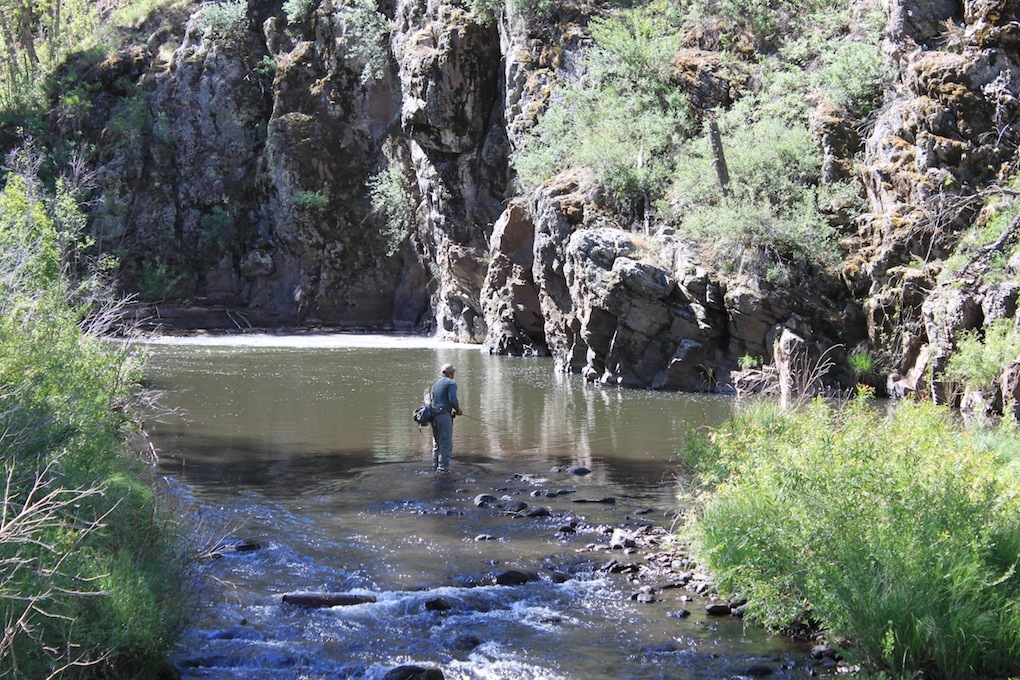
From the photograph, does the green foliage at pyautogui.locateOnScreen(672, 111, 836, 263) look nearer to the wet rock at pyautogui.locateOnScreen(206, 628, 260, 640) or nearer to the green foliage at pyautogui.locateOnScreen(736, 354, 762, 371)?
the green foliage at pyautogui.locateOnScreen(736, 354, 762, 371)

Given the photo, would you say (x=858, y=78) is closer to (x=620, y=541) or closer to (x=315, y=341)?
(x=620, y=541)

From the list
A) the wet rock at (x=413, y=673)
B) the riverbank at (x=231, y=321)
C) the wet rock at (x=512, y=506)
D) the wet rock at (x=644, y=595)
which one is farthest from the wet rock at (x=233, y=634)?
the riverbank at (x=231, y=321)

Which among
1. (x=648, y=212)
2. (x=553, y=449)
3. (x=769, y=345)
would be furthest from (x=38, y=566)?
(x=648, y=212)

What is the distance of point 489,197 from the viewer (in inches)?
1460

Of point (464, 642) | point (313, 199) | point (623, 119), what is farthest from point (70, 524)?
point (313, 199)

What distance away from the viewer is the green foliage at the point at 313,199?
46.0m

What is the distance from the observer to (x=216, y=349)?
35938mm

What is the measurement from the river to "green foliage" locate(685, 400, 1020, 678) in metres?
0.63

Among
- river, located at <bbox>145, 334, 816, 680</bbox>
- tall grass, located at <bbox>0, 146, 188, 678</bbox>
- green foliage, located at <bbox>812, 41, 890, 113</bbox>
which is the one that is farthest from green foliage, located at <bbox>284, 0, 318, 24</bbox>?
tall grass, located at <bbox>0, 146, 188, 678</bbox>

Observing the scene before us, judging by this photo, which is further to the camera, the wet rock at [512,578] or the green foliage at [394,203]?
the green foliage at [394,203]

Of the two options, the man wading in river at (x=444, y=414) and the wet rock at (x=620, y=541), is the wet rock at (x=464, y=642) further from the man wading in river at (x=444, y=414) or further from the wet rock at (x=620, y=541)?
the man wading in river at (x=444, y=414)

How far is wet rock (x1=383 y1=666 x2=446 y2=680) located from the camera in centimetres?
687

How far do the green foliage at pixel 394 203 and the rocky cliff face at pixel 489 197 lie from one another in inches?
14.5

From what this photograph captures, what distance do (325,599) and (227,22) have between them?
48176mm
